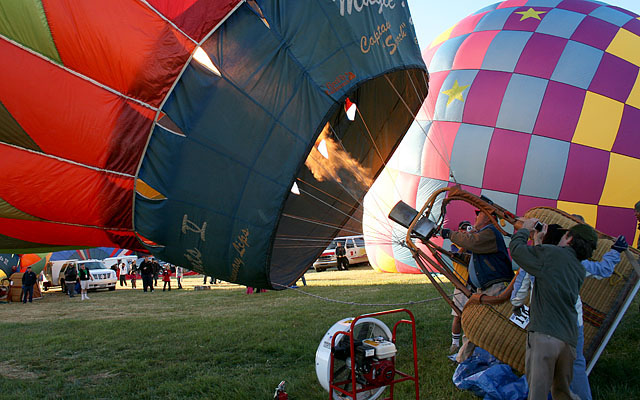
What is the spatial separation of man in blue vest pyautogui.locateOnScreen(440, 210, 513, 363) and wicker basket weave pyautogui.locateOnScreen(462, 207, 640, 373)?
62cm

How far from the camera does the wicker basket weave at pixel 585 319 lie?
3682mm

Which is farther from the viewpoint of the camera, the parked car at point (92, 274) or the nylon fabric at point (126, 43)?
the parked car at point (92, 274)

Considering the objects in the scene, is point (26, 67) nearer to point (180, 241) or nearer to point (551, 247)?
point (180, 241)

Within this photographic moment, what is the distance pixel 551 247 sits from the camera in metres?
3.05

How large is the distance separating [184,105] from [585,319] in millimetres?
3432

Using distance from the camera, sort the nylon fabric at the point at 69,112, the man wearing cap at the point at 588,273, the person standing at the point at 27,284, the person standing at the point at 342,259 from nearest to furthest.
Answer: the man wearing cap at the point at 588,273 < the nylon fabric at the point at 69,112 < the person standing at the point at 27,284 < the person standing at the point at 342,259

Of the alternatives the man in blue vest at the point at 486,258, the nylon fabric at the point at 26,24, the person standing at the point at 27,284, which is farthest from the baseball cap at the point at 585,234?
the person standing at the point at 27,284

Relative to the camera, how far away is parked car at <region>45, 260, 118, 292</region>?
59.0 ft

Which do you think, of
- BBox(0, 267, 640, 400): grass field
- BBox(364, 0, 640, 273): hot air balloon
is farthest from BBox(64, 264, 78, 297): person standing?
BBox(364, 0, 640, 273): hot air balloon

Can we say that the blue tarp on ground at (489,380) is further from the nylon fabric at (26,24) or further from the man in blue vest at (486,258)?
the nylon fabric at (26,24)

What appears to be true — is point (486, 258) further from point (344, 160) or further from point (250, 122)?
point (250, 122)

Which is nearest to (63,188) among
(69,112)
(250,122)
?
(69,112)

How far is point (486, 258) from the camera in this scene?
14.8ft

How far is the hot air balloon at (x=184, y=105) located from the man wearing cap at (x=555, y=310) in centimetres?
174
